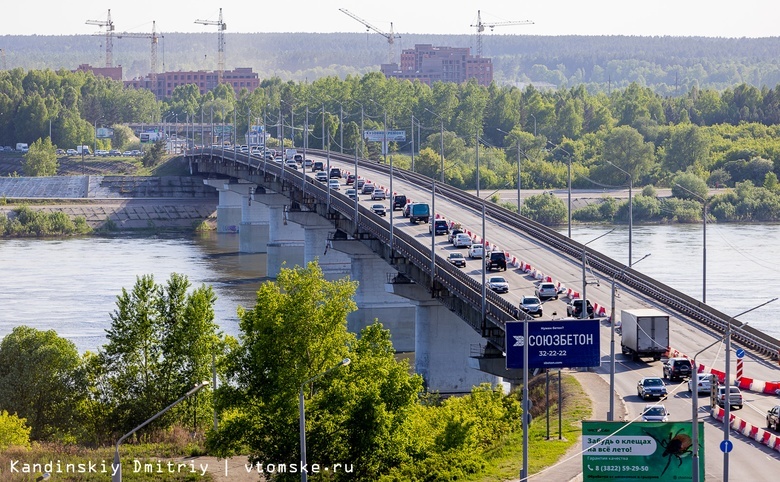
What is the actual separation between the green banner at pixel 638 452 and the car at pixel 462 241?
48757 millimetres

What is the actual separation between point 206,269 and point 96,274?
1052cm

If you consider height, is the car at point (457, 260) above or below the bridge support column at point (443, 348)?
above

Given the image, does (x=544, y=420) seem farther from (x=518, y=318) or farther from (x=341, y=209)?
(x=341, y=209)

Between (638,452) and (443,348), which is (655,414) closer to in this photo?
(638,452)

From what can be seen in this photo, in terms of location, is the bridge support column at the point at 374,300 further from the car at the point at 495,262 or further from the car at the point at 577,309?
the car at the point at 577,309

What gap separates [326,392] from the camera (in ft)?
137

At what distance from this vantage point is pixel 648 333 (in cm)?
5725

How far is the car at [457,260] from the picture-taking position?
3025 inches

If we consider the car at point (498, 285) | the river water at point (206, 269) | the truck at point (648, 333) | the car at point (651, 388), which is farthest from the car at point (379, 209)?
the car at point (651, 388)

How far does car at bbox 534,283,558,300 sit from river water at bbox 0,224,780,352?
1643cm

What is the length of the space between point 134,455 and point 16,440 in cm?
469

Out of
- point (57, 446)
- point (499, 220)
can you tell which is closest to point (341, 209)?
point (499, 220)

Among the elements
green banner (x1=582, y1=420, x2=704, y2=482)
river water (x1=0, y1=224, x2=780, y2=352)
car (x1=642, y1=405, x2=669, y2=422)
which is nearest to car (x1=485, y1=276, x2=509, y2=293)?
river water (x1=0, y1=224, x2=780, y2=352)

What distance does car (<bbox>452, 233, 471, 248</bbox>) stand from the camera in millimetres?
84688
